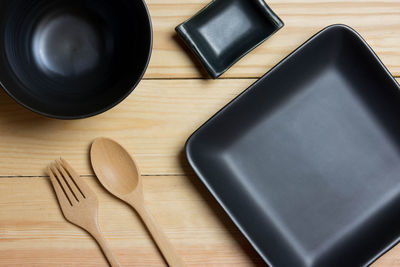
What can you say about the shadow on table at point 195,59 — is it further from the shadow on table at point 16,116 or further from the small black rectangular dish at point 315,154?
the shadow on table at point 16,116

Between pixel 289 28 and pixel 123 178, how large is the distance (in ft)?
1.19

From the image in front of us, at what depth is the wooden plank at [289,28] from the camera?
76 cm

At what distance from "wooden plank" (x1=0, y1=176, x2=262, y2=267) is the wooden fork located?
0.05ft

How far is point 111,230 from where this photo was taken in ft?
2.48

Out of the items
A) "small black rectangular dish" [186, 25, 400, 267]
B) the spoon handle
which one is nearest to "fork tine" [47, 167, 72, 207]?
the spoon handle

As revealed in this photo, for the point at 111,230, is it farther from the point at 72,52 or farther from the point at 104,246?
the point at 72,52

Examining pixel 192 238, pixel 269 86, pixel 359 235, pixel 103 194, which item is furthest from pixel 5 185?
pixel 359 235

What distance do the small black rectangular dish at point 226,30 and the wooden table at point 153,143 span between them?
23 millimetres

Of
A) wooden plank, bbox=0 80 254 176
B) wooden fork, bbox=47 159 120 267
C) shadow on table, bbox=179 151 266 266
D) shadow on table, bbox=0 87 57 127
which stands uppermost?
shadow on table, bbox=0 87 57 127

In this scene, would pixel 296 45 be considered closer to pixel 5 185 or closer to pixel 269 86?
pixel 269 86

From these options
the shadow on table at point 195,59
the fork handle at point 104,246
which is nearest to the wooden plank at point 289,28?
the shadow on table at point 195,59

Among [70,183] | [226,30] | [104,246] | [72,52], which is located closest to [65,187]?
[70,183]

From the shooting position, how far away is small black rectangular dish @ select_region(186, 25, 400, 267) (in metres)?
0.73

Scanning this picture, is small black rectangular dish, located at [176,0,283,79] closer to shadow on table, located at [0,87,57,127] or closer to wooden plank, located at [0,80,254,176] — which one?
wooden plank, located at [0,80,254,176]
